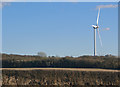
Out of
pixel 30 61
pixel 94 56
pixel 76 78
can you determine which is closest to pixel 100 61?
pixel 94 56

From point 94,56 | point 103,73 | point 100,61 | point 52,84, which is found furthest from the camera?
Answer: point 94,56

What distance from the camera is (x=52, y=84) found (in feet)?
124

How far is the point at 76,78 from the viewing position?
1558 inches

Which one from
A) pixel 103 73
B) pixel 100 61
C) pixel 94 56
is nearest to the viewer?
pixel 103 73

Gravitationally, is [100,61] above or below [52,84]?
above

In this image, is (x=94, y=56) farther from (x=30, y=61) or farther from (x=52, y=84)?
(x=52, y=84)

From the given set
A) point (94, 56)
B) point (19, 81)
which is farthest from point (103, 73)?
point (94, 56)

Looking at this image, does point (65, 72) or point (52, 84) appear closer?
point (52, 84)

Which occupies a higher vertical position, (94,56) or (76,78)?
(94,56)

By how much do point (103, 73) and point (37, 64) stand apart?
1745 cm

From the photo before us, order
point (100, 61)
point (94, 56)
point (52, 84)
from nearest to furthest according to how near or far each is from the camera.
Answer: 1. point (52, 84)
2. point (100, 61)
3. point (94, 56)

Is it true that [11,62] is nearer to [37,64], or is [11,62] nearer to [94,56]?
[37,64]

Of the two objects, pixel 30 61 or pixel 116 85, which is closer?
pixel 116 85

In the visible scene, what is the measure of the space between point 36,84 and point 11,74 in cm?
536
